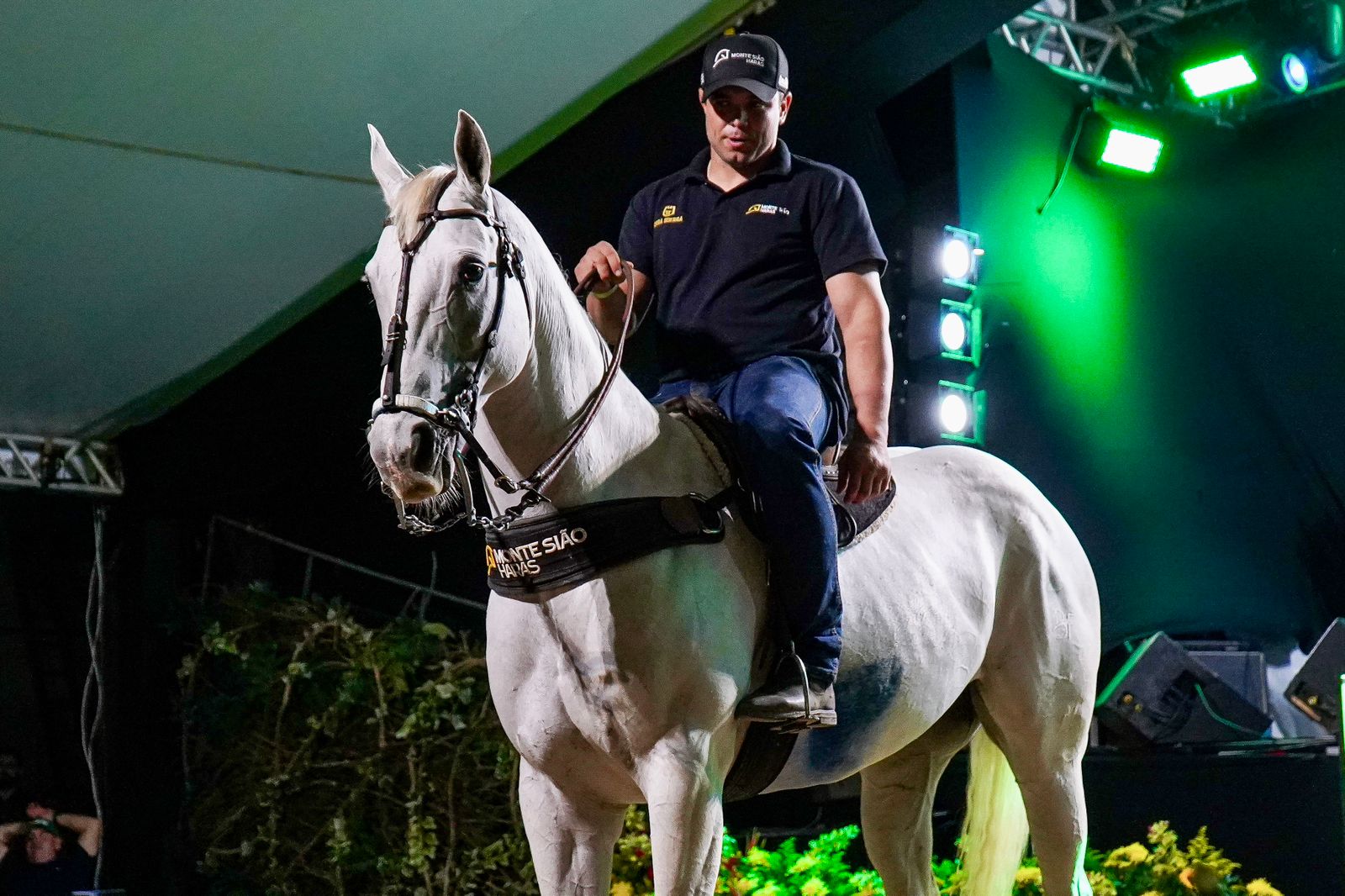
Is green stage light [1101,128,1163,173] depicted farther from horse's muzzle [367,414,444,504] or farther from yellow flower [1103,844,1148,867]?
horse's muzzle [367,414,444,504]

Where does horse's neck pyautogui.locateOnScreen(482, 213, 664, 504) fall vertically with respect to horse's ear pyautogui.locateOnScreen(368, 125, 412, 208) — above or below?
below

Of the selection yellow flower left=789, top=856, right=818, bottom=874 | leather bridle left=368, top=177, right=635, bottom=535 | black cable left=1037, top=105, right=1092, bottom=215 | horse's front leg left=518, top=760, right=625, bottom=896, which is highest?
black cable left=1037, top=105, right=1092, bottom=215

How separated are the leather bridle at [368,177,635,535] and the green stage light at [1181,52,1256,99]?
246 inches

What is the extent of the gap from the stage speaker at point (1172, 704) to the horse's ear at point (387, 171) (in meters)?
4.60

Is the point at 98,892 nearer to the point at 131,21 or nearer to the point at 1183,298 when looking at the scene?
the point at 131,21

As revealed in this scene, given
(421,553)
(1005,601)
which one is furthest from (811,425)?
(421,553)

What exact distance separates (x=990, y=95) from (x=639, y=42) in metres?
2.52

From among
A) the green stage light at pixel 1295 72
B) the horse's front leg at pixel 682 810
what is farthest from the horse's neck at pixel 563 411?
the green stage light at pixel 1295 72

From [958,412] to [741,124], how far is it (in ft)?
12.1

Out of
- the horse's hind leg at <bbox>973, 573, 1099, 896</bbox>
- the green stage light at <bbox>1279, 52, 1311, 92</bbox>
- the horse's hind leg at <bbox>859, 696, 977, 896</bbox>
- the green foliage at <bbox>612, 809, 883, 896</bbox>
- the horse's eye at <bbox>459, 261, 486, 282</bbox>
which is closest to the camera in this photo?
the horse's eye at <bbox>459, 261, 486, 282</bbox>

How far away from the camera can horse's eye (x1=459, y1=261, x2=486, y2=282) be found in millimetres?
1997

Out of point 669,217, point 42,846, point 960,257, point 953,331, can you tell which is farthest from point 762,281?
point 42,846

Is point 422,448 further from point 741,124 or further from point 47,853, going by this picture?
point 47,853

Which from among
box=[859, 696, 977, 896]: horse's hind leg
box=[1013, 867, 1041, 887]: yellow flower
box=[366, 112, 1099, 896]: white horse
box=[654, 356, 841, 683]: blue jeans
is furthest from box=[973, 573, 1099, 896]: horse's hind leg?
box=[1013, 867, 1041, 887]: yellow flower
